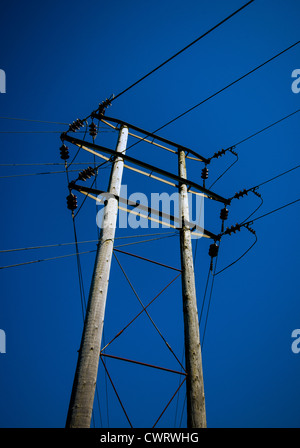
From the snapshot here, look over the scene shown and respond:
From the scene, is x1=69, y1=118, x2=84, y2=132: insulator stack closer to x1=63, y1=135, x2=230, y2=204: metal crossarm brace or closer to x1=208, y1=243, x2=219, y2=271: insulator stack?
x1=63, y1=135, x2=230, y2=204: metal crossarm brace

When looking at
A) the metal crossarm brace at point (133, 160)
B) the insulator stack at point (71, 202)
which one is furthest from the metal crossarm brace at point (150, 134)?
the insulator stack at point (71, 202)

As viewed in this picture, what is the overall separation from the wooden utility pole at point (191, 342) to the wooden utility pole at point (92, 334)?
5.00ft

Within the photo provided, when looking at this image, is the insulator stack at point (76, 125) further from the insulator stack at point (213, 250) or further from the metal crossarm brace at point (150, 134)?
the insulator stack at point (213, 250)

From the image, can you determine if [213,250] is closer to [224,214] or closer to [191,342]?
[224,214]

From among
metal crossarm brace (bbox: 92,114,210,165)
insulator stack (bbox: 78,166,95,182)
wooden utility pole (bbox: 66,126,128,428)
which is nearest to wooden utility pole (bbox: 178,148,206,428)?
wooden utility pole (bbox: 66,126,128,428)

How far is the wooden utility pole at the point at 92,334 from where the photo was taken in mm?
3322

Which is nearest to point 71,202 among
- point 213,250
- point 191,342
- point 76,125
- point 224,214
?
point 76,125

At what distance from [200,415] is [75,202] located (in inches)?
183

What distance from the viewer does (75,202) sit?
6109 millimetres
